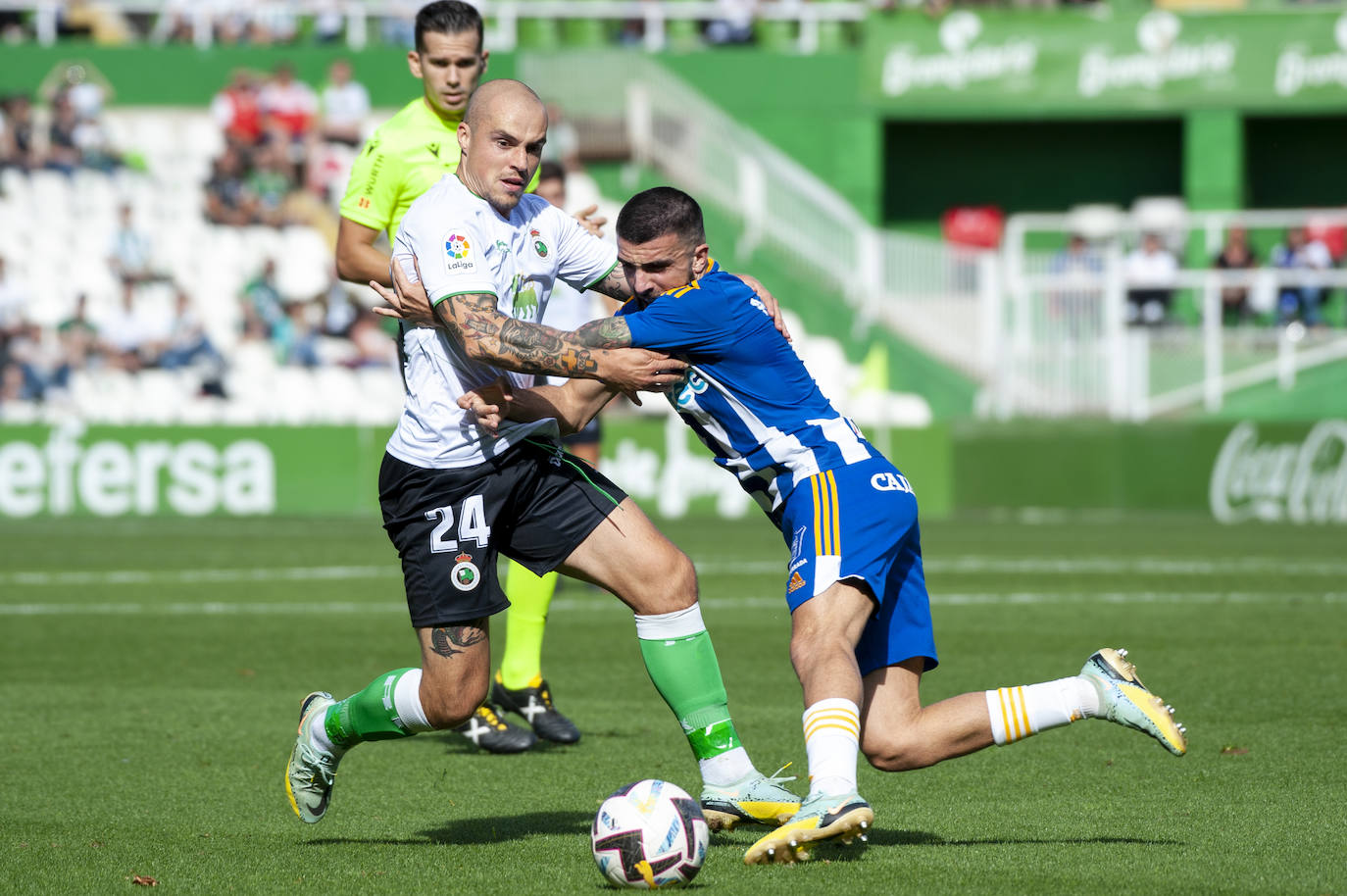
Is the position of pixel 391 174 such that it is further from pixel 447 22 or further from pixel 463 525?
A: pixel 463 525

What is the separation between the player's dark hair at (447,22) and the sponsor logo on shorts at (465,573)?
2.63 meters

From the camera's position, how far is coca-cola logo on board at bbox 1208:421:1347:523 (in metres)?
19.5

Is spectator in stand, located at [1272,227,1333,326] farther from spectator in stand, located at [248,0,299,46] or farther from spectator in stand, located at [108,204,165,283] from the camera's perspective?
spectator in stand, located at [248,0,299,46]

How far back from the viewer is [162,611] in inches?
466

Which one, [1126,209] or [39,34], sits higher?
[39,34]

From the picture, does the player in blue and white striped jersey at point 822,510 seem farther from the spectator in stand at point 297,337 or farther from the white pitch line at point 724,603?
the spectator in stand at point 297,337

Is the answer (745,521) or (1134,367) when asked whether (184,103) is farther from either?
(1134,367)

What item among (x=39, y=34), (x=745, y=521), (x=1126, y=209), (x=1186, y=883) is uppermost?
(x=39, y=34)

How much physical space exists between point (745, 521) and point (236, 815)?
46.9ft

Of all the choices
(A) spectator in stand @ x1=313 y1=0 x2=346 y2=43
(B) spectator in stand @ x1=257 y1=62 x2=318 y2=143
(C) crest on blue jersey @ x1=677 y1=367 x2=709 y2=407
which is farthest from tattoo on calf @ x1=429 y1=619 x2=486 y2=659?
(A) spectator in stand @ x1=313 y1=0 x2=346 y2=43

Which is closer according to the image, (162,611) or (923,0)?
(162,611)

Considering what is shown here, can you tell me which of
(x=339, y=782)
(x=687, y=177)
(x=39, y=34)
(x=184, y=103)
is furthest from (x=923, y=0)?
(x=339, y=782)

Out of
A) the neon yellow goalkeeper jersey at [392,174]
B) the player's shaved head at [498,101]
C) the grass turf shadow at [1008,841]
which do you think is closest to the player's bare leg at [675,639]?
the grass turf shadow at [1008,841]

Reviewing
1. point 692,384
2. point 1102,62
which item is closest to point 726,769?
point 692,384
